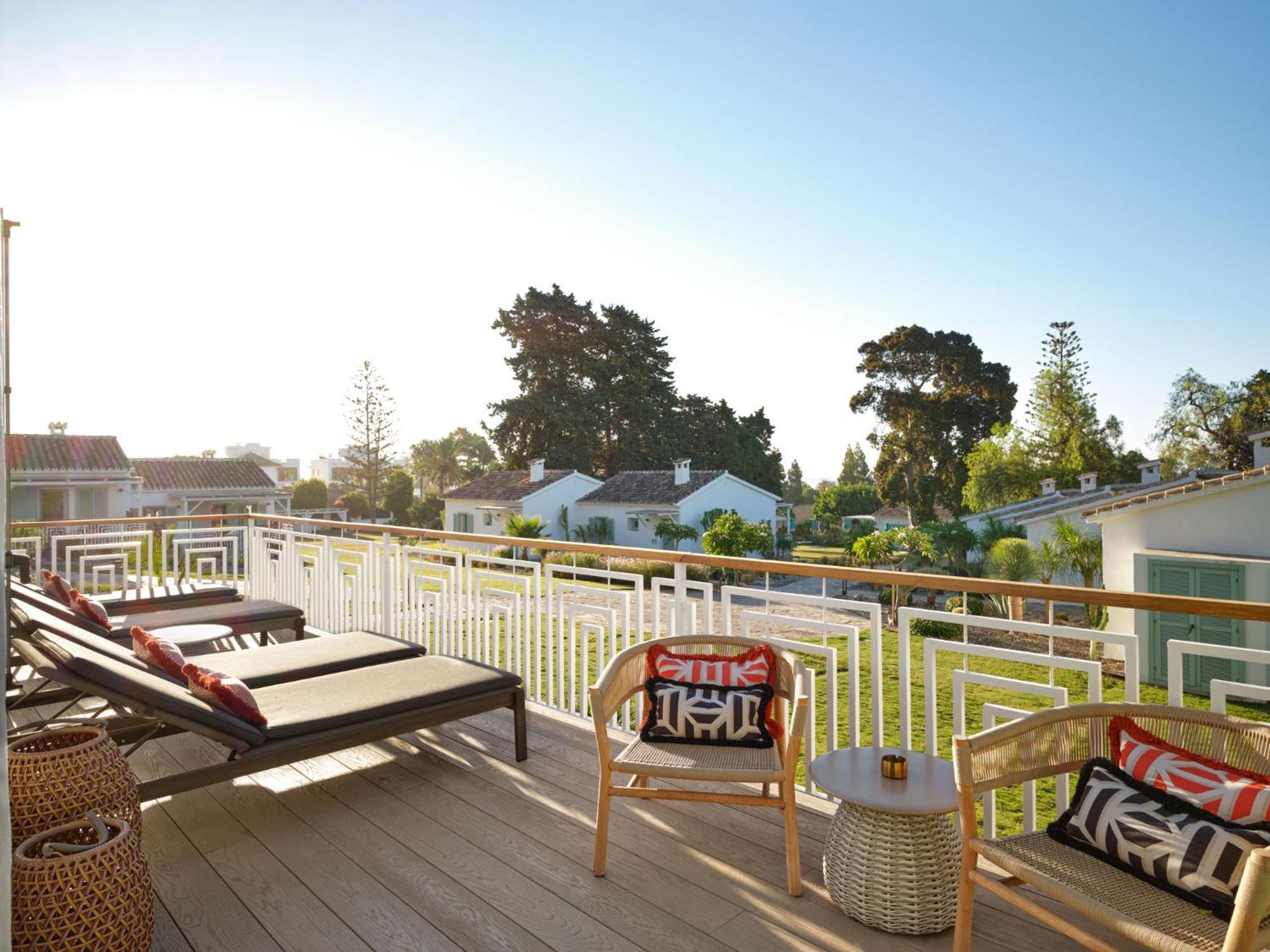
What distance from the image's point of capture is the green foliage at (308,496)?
38.2 metres

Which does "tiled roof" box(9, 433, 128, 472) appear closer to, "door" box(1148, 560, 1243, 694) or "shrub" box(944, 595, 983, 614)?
"shrub" box(944, 595, 983, 614)

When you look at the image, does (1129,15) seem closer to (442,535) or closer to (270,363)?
(442,535)

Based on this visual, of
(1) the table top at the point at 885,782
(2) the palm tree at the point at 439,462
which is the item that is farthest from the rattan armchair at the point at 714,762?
(2) the palm tree at the point at 439,462

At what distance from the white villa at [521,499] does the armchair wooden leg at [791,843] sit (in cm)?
2761

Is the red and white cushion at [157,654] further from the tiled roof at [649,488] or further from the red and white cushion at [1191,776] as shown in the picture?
the tiled roof at [649,488]

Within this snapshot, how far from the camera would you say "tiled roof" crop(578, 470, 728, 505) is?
2875 centimetres

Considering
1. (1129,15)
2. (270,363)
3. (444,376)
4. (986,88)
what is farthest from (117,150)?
(444,376)

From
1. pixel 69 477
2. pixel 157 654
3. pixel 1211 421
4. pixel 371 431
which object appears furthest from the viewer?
pixel 371 431

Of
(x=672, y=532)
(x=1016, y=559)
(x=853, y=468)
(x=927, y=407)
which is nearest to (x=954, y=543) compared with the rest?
(x=1016, y=559)

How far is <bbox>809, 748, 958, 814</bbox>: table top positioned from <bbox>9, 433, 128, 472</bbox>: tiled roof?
24785 mm

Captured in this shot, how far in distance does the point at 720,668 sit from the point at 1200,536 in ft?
42.6

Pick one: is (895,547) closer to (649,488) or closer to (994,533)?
(994,533)

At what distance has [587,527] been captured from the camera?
101 feet

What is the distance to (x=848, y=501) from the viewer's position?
42.1m
